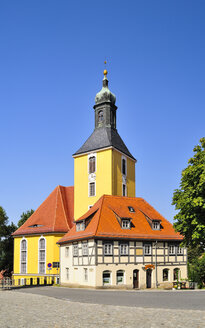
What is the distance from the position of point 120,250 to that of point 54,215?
15516mm

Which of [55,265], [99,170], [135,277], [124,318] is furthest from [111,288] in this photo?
[124,318]

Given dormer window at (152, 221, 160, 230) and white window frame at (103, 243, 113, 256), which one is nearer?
white window frame at (103, 243, 113, 256)

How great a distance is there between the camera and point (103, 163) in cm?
4681

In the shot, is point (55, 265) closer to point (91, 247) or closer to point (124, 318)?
point (91, 247)

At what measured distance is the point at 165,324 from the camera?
11.2 metres

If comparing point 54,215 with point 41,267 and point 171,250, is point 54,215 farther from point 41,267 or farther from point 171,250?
point 171,250

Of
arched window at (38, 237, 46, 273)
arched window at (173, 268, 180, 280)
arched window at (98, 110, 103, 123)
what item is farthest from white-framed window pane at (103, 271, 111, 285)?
arched window at (98, 110, 103, 123)

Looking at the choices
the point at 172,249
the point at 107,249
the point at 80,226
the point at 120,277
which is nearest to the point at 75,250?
the point at 80,226

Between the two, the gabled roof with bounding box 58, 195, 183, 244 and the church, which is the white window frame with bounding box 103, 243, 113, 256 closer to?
the church

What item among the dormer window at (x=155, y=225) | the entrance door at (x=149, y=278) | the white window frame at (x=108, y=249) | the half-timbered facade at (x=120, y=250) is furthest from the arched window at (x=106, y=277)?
the dormer window at (x=155, y=225)

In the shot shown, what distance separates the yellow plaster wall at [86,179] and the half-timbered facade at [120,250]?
19.3 ft

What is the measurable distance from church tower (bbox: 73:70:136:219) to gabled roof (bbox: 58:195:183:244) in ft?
17.9

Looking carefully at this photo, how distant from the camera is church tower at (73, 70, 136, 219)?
4634 centimetres

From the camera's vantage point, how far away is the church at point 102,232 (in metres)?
34.3
